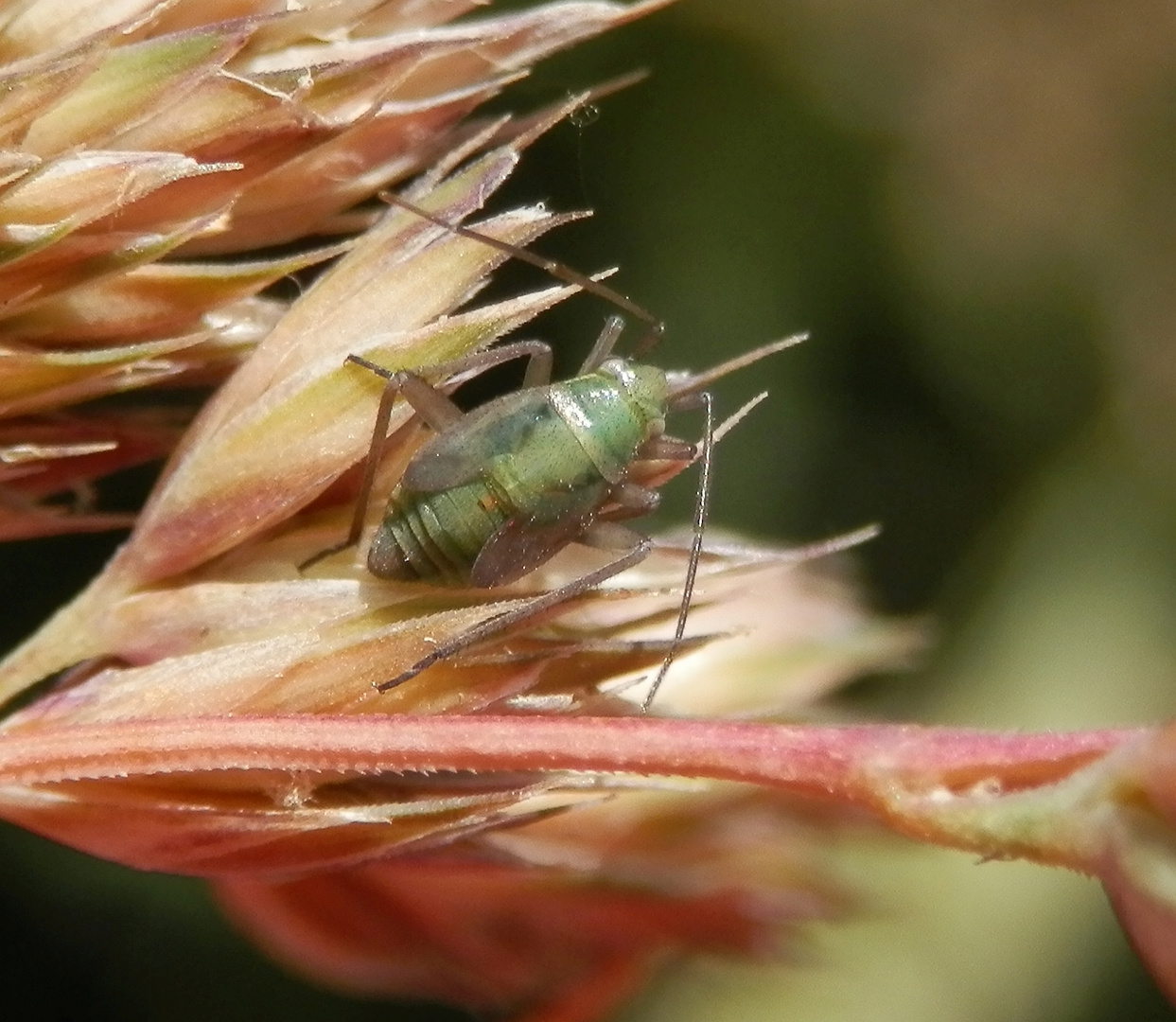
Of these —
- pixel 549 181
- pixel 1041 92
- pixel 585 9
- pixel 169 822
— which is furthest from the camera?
pixel 1041 92

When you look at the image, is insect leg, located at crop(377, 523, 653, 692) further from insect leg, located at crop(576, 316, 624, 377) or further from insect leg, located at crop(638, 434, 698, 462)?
insect leg, located at crop(576, 316, 624, 377)

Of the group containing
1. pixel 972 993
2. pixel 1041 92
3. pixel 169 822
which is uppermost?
pixel 1041 92

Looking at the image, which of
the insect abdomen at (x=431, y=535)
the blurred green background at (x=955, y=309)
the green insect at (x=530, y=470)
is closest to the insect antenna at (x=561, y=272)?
the green insect at (x=530, y=470)

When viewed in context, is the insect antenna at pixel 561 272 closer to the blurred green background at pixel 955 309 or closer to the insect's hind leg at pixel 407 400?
the insect's hind leg at pixel 407 400

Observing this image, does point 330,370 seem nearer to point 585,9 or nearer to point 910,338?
point 585,9

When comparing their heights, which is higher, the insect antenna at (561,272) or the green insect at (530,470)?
the insect antenna at (561,272)

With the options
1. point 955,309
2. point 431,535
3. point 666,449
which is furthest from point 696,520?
point 955,309

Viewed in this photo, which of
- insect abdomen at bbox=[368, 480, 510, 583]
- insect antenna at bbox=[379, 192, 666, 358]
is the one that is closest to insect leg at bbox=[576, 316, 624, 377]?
insect antenna at bbox=[379, 192, 666, 358]

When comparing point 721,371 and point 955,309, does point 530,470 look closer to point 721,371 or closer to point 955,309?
point 721,371

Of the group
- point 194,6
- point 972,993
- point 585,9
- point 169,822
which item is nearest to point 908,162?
point 972,993
